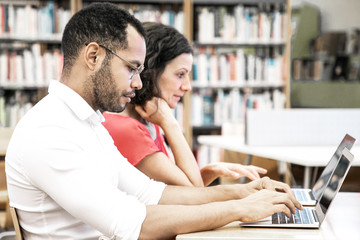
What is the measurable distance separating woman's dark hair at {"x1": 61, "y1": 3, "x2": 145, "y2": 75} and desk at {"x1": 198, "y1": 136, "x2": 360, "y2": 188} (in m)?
1.35

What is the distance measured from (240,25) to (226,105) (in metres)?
0.79

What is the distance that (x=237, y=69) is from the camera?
4.22 metres

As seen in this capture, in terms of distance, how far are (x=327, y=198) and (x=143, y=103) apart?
0.79 meters

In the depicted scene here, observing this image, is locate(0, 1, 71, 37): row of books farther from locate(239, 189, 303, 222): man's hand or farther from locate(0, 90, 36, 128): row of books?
locate(239, 189, 303, 222): man's hand

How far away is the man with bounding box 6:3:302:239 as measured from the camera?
95 centimetres

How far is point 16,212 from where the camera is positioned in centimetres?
101

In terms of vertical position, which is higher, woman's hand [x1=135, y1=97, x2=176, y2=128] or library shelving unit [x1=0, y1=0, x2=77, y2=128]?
library shelving unit [x1=0, y1=0, x2=77, y2=128]

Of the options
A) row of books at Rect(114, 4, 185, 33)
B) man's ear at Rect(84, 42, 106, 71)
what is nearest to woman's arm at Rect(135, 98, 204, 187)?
man's ear at Rect(84, 42, 106, 71)

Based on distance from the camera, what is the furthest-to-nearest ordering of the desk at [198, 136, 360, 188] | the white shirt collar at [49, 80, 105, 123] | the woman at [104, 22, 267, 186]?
the desk at [198, 136, 360, 188], the woman at [104, 22, 267, 186], the white shirt collar at [49, 80, 105, 123]

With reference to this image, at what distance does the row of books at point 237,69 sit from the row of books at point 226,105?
0.13 metres

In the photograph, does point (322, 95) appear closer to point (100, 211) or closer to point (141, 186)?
point (141, 186)

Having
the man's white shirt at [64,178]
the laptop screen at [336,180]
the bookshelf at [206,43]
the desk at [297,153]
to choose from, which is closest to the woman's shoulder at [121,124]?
the man's white shirt at [64,178]

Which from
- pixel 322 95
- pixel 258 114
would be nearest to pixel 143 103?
pixel 258 114

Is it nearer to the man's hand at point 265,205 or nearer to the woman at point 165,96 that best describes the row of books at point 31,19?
the woman at point 165,96
